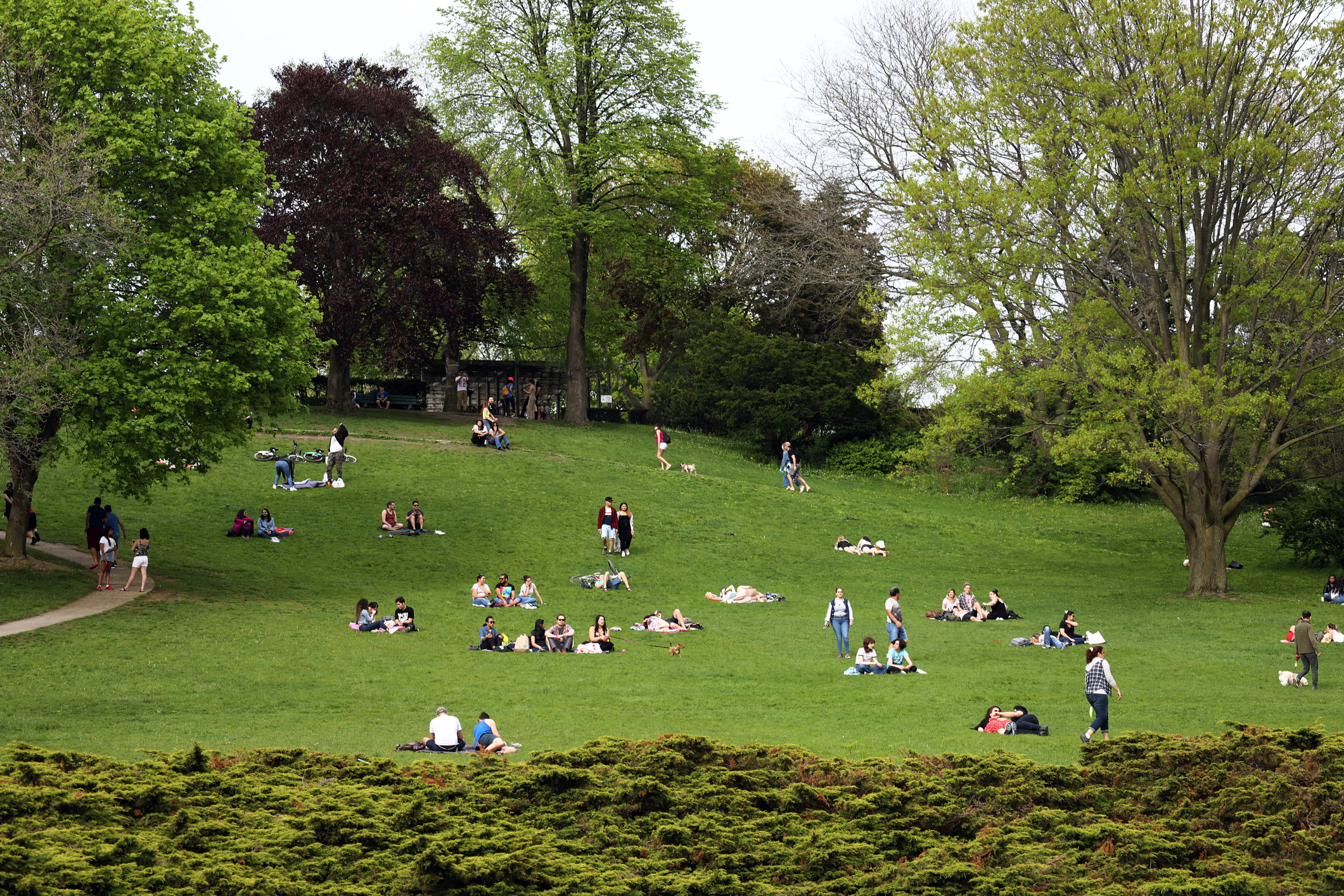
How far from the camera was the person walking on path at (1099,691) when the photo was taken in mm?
14828

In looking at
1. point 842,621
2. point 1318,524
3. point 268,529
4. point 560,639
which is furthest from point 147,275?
point 1318,524

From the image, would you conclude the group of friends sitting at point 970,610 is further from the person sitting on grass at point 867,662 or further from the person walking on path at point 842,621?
the person sitting on grass at point 867,662

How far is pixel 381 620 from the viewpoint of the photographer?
23.4m

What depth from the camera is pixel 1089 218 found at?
100ft

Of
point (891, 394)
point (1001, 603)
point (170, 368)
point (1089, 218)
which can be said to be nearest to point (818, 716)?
point (1001, 603)

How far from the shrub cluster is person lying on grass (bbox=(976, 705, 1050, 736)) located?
2612 mm

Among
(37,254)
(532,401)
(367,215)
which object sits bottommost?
(532,401)

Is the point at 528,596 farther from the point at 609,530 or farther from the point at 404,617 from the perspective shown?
the point at 609,530

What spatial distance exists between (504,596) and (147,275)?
1107cm

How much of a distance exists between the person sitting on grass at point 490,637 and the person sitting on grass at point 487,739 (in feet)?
25.2

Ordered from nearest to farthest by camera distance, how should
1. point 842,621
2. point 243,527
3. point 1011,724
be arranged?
1. point 1011,724
2. point 842,621
3. point 243,527

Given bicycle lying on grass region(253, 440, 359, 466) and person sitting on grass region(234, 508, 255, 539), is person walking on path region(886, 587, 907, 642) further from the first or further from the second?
bicycle lying on grass region(253, 440, 359, 466)

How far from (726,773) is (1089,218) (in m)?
23.9

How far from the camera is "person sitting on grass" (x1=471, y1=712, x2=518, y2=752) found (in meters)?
14.2
